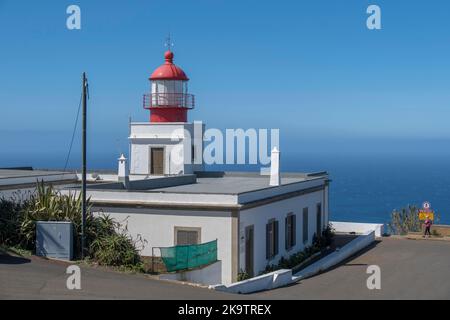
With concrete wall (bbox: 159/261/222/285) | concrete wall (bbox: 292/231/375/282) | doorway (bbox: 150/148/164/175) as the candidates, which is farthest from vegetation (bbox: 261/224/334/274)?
doorway (bbox: 150/148/164/175)

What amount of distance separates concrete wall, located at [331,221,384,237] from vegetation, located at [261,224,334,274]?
5.97 feet

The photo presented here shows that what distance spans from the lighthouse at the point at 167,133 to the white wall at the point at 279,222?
641 cm

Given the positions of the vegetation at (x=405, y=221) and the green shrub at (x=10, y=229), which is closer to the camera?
the green shrub at (x=10, y=229)

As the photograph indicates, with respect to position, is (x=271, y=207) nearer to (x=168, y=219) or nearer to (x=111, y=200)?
(x=168, y=219)

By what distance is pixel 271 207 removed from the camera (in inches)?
867

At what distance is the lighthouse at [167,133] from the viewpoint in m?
30.0

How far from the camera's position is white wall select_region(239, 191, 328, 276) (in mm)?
Result: 19922

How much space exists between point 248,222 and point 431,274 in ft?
20.9

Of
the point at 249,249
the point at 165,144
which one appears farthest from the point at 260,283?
the point at 165,144

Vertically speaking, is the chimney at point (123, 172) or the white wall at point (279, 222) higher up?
the chimney at point (123, 172)

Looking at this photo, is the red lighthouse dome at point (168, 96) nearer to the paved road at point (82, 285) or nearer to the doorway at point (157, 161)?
the doorway at point (157, 161)

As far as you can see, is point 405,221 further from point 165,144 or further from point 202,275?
point 202,275

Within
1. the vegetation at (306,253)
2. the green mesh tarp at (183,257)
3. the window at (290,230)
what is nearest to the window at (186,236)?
the green mesh tarp at (183,257)
